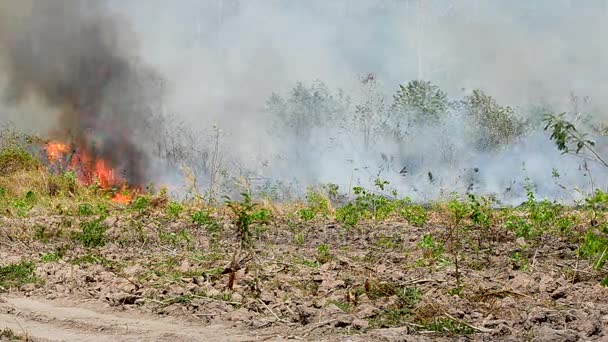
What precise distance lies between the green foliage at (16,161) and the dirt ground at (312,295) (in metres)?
13.2

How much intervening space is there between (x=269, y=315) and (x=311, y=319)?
0.39 m

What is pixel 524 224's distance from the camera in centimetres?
962

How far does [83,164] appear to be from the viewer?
23797 mm

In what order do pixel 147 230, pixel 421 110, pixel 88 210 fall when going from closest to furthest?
pixel 147 230 → pixel 88 210 → pixel 421 110

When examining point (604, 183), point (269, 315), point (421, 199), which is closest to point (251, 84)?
point (421, 199)

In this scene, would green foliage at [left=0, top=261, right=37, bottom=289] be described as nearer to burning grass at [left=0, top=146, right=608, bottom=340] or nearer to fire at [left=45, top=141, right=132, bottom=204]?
burning grass at [left=0, top=146, right=608, bottom=340]

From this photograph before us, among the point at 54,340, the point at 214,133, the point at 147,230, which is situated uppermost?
the point at 214,133

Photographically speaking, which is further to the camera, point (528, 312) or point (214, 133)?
point (214, 133)

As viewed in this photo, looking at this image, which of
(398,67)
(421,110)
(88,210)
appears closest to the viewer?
(88,210)

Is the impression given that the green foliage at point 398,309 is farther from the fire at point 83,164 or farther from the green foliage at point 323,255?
the fire at point 83,164

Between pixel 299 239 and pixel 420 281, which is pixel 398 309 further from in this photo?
pixel 299 239

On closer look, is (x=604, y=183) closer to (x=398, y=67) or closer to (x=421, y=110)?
(x=421, y=110)

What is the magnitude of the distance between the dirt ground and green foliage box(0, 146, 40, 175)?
13200mm

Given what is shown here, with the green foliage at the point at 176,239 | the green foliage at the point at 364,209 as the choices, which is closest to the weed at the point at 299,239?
the green foliage at the point at 364,209
